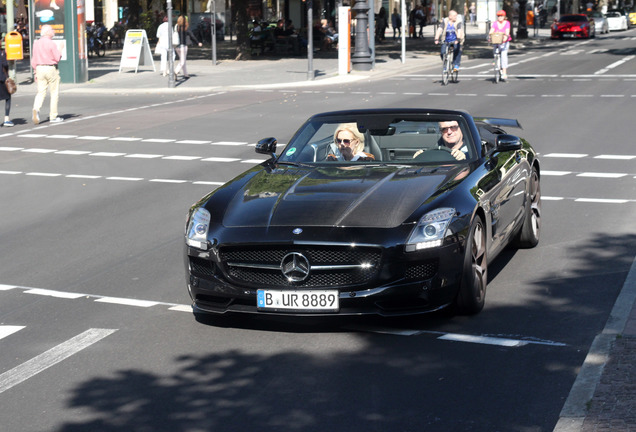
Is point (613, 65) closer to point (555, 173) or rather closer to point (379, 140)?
point (555, 173)

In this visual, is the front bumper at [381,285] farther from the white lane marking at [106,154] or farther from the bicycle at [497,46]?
the bicycle at [497,46]

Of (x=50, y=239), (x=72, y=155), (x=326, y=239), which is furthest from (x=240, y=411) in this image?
(x=72, y=155)

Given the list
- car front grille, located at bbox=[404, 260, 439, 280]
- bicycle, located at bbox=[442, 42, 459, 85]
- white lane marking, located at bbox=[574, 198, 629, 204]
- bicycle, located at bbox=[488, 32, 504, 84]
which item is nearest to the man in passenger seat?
car front grille, located at bbox=[404, 260, 439, 280]

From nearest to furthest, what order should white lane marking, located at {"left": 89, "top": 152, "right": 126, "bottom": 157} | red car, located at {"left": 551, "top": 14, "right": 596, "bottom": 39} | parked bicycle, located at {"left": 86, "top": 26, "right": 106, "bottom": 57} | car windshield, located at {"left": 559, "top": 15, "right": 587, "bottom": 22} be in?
white lane marking, located at {"left": 89, "top": 152, "right": 126, "bottom": 157}, parked bicycle, located at {"left": 86, "top": 26, "right": 106, "bottom": 57}, red car, located at {"left": 551, "top": 14, "right": 596, "bottom": 39}, car windshield, located at {"left": 559, "top": 15, "right": 587, "bottom": 22}

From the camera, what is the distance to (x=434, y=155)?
323 inches

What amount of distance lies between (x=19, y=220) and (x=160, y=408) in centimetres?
667

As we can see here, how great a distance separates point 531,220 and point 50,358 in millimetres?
4536

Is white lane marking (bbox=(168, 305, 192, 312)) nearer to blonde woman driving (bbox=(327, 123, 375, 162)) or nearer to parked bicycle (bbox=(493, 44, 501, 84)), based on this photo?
blonde woman driving (bbox=(327, 123, 375, 162))

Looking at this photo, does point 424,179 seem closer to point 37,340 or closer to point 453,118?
point 453,118

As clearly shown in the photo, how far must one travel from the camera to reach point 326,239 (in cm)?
656

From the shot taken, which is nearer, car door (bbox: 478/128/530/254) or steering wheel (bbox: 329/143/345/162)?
car door (bbox: 478/128/530/254)

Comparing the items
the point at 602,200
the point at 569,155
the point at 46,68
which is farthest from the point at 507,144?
the point at 46,68

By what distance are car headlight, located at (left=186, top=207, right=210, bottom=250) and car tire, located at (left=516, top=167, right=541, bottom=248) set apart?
10.5 feet

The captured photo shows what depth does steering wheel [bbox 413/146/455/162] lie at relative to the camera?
815cm
